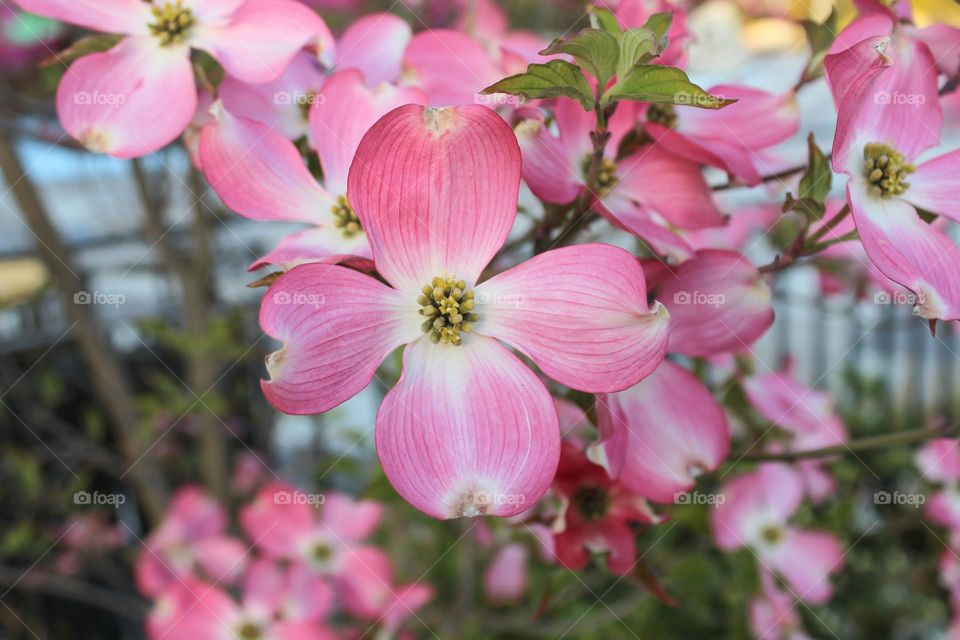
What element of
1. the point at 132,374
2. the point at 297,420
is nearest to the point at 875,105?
the point at 132,374

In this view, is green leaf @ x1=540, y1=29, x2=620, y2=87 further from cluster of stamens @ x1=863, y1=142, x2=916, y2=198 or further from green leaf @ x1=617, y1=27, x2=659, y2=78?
cluster of stamens @ x1=863, y1=142, x2=916, y2=198

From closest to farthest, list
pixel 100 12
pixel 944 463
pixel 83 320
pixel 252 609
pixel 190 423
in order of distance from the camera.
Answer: pixel 100 12 → pixel 252 609 → pixel 83 320 → pixel 944 463 → pixel 190 423

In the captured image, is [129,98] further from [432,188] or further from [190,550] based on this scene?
[190,550]

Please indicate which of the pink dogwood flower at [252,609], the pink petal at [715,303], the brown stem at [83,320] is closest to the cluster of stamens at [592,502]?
the pink petal at [715,303]

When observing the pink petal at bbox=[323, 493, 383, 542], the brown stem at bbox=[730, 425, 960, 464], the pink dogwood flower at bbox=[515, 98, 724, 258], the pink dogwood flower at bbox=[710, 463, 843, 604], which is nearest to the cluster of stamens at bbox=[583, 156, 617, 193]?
the pink dogwood flower at bbox=[515, 98, 724, 258]

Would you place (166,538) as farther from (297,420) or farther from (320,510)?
(297,420)

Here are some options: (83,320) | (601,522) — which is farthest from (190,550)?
(601,522)

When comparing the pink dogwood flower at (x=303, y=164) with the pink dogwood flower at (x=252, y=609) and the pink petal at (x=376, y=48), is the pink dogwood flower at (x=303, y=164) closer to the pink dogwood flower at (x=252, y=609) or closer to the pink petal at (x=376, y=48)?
the pink petal at (x=376, y=48)
